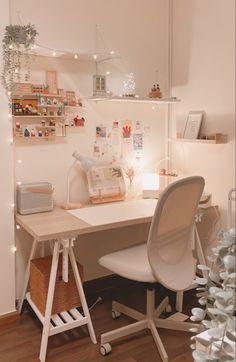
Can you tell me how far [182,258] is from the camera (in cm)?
212

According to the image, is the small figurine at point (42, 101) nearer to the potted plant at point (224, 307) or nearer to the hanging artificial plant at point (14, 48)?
the hanging artificial plant at point (14, 48)

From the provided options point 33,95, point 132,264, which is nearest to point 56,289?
point 132,264

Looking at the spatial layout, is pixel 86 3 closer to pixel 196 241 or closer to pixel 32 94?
pixel 32 94

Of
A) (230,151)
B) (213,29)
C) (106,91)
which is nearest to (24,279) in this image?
(106,91)

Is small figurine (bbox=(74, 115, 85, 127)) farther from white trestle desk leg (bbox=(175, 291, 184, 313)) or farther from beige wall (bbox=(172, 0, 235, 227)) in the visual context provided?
white trestle desk leg (bbox=(175, 291, 184, 313))

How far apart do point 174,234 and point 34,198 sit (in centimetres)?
89

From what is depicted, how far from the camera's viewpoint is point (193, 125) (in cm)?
259

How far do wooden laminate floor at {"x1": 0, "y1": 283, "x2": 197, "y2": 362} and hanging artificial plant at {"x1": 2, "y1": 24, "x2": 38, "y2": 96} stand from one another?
1.44 m

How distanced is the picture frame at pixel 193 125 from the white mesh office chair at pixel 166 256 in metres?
0.65

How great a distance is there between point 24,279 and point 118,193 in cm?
88

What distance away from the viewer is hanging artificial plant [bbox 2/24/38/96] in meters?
2.10

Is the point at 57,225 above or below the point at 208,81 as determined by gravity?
below

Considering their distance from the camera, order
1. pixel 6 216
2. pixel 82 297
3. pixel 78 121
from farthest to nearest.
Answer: pixel 78 121 → pixel 6 216 → pixel 82 297

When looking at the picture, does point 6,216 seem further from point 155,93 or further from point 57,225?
point 155,93
